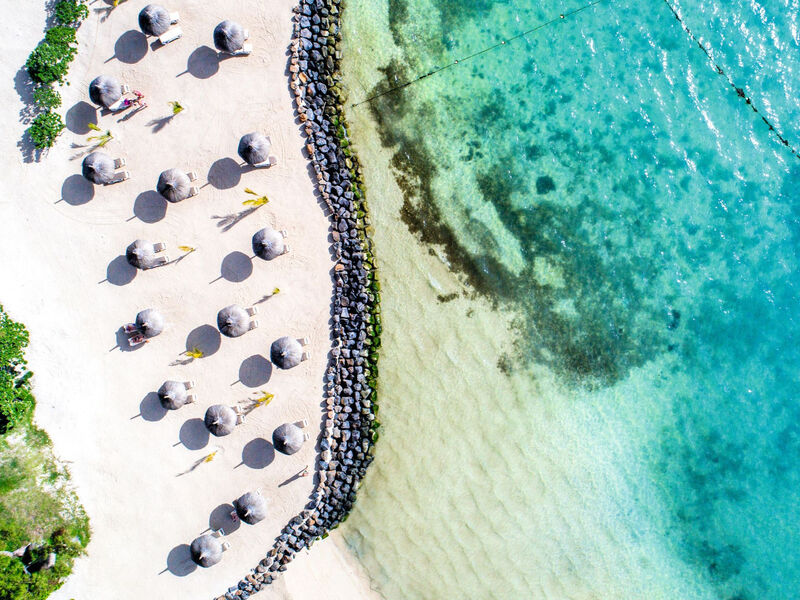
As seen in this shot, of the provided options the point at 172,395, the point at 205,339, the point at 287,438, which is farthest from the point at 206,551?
the point at 205,339

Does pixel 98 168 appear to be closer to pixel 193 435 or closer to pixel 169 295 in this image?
pixel 169 295

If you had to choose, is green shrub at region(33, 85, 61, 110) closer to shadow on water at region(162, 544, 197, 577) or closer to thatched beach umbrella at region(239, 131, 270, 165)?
thatched beach umbrella at region(239, 131, 270, 165)

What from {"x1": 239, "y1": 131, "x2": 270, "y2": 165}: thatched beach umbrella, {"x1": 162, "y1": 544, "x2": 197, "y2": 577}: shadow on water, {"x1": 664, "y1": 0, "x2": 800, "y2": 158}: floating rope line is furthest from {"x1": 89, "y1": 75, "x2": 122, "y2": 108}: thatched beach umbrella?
{"x1": 664, "y1": 0, "x2": 800, "y2": 158}: floating rope line

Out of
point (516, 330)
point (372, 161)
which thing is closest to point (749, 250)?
point (516, 330)

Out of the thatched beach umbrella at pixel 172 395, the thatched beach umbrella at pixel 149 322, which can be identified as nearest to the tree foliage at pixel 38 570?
the thatched beach umbrella at pixel 172 395

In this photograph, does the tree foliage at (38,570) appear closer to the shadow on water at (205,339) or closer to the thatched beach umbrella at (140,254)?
the shadow on water at (205,339)

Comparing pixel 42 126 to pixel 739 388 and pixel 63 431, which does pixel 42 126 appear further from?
pixel 739 388
